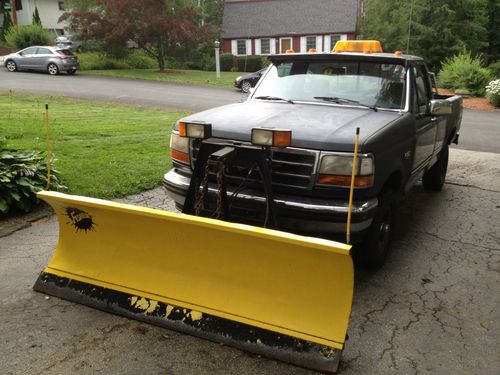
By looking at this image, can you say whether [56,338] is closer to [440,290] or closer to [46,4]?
[440,290]

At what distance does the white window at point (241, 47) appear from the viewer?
50250 millimetres

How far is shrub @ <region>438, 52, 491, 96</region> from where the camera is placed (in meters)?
24.8

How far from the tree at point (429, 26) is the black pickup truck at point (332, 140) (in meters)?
27.2

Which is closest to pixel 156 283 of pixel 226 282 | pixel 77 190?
pixel 226 282

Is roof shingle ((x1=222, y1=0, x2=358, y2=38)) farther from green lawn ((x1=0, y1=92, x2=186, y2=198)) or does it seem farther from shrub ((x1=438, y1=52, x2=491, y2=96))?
green lawn ((x1=0, y1=92, x2=186, y2=198))

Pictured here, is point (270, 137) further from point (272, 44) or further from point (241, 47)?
point (241, 47)

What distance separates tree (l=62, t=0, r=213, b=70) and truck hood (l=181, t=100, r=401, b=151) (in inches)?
1049

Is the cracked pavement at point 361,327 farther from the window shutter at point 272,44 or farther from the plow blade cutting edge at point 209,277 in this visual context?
the window shutter at point 272,44

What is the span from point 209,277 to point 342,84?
2.68 meters

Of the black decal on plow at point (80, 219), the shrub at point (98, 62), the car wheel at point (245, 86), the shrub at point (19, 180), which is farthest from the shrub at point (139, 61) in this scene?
→ the black decal on plow at point (80, 219)

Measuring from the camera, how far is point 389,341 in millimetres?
3430

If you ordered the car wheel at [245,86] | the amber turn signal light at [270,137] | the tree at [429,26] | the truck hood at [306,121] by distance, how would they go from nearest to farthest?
the amber turn signal light at [270,137]
the truck hood at [306,121]
the car wheel at [245,86]
the tree at [429,26]

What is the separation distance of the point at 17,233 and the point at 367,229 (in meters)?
3.70

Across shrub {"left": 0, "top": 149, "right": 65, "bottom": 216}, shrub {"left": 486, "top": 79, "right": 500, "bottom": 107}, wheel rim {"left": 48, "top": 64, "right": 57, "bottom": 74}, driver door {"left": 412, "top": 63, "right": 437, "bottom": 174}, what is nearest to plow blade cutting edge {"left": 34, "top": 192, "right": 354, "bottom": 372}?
shrub {"left": 0, "top": 149, "right": 65, "bottom": 216}
